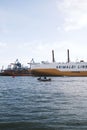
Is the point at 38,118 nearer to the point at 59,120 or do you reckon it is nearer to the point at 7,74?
the point at 59,120

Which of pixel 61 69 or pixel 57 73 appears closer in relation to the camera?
pixel 57 73

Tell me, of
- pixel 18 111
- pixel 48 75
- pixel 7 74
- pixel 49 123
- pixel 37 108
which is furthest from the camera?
pixel 7 74

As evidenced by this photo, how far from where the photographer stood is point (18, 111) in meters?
30.8

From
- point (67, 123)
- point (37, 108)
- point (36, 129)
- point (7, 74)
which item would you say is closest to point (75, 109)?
point (37, 108)

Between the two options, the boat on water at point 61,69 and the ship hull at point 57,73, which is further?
the boat on water at point 61,69

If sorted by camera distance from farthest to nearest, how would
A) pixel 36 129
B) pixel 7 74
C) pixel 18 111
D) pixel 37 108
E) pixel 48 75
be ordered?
pixel 7 74 < pixel 48 75 < pixel 37 108 < pixel 18 111 < pixel 36 129

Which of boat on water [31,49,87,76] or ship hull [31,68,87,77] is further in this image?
boat on water [31,49,87,76]

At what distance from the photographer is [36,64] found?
163m

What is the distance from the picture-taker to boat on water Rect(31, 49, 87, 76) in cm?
15612

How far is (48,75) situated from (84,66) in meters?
18.6

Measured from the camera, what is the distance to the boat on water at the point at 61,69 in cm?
15612

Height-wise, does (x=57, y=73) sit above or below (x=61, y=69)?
below

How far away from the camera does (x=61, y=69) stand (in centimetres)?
15888

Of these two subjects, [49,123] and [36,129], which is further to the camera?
[49,123]
